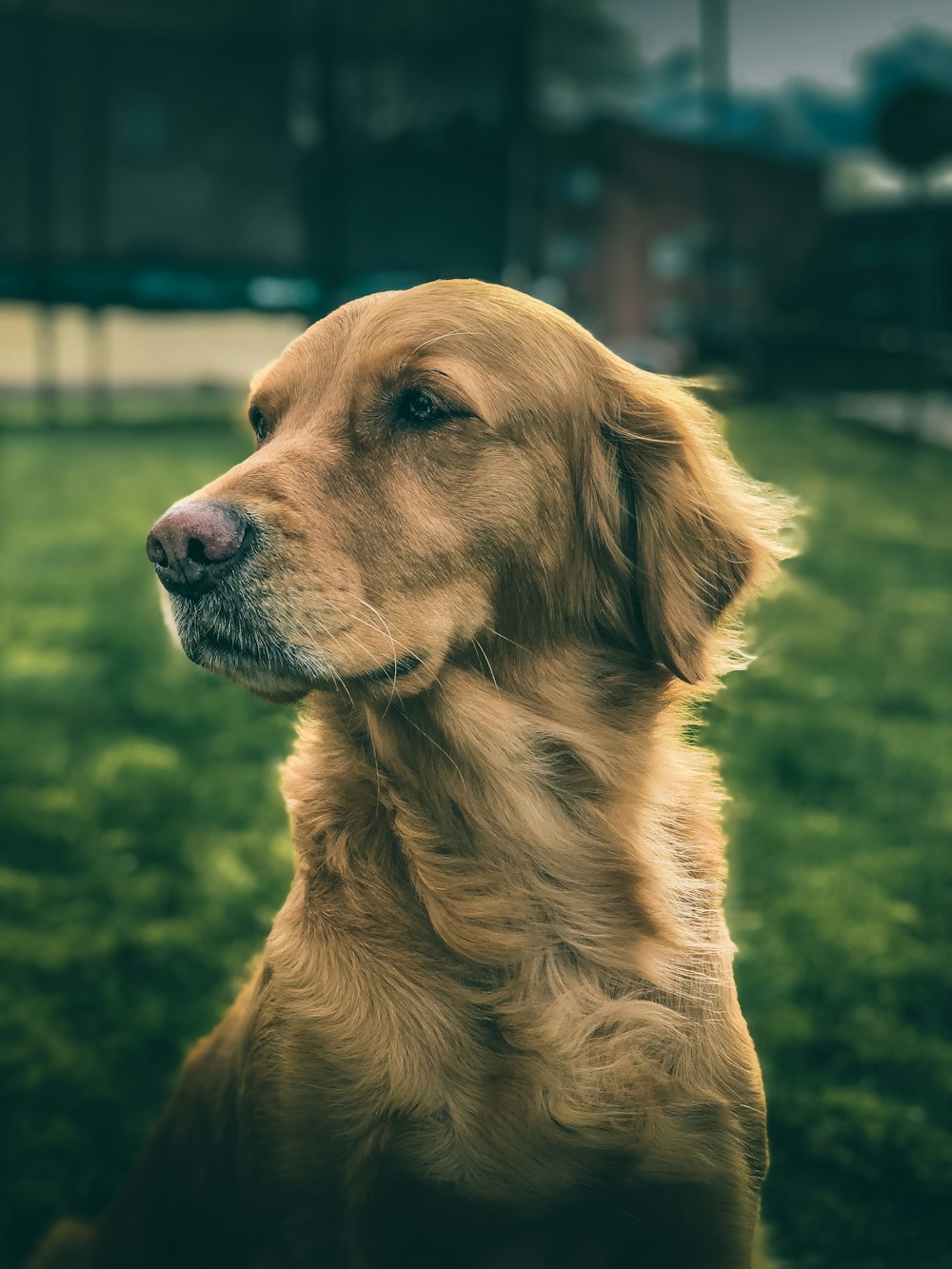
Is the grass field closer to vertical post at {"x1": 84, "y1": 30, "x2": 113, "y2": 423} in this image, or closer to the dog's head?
the dog's head

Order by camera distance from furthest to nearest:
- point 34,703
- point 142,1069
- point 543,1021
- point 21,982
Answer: point 34,703, point 21,982, point 142,1069, point 543,1021

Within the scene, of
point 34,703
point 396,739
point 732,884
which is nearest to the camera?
point 396,739

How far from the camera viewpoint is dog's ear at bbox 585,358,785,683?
1717 millimetres

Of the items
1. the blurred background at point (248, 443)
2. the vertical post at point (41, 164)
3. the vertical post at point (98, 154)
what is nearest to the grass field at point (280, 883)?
the blurred background at point (248, 443)

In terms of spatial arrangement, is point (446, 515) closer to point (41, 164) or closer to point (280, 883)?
point (280, 883)

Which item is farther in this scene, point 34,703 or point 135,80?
point 135,80

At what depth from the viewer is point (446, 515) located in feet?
5.36

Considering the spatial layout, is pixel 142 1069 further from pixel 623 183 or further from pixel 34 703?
pixel 623 183

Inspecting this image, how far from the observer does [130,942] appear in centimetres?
355

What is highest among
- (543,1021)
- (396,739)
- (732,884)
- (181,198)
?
(181,198)

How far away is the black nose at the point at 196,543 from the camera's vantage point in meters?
1.44

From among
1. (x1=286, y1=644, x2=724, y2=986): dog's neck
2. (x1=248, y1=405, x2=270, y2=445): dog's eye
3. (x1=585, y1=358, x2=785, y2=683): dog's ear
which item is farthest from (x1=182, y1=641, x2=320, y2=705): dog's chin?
(x1=585, y1=358, x2=785, y2=683): dog's ear

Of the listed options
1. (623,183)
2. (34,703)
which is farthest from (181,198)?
(34,703)

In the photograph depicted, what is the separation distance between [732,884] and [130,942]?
1.97 meters
